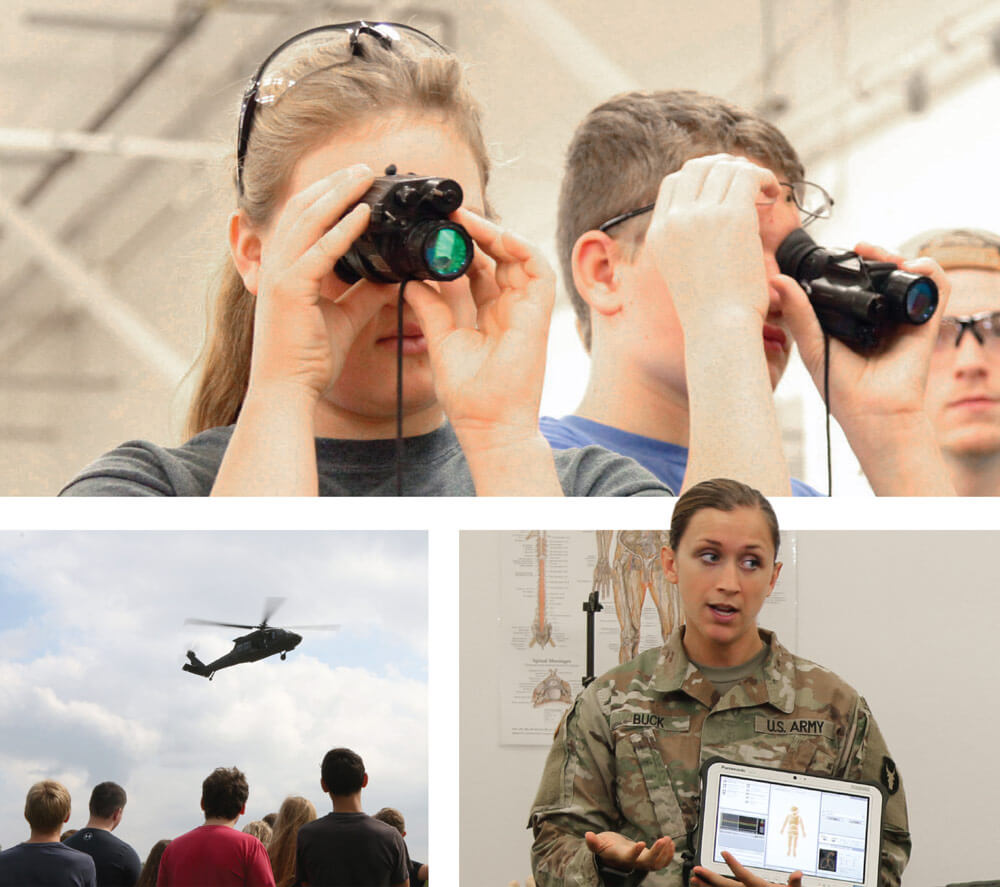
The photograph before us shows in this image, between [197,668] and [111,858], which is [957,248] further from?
[111,858]

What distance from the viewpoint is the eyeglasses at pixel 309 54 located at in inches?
59.1

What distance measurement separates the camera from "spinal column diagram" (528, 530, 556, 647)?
59.3 inches

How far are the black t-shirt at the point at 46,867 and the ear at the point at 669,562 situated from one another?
2.24 ft

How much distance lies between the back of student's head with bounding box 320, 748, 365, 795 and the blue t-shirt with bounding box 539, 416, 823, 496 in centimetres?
43

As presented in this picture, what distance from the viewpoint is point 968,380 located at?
1.67 m

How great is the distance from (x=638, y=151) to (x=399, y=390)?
40 centimetres

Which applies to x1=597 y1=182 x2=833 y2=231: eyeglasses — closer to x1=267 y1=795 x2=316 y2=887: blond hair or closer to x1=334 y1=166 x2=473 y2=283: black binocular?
x1=334 y1=166 x2=473 y2=283: black binocular

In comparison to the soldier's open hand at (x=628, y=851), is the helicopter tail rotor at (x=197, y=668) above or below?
above

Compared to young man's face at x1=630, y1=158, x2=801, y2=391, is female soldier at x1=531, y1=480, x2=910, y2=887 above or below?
below

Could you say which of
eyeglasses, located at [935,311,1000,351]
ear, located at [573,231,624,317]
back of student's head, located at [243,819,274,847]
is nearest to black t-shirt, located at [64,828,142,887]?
back of student's head, located at [243,819,274,847]

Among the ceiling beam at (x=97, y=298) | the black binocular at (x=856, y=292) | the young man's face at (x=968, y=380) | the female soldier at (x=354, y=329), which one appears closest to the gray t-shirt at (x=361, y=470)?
the female soldier at (x=354, y=329)

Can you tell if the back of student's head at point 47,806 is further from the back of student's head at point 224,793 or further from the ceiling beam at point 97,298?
the ceiling beam at point 97,298

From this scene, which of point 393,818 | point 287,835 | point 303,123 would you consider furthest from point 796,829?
point 303,123

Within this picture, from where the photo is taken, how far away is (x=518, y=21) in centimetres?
162
